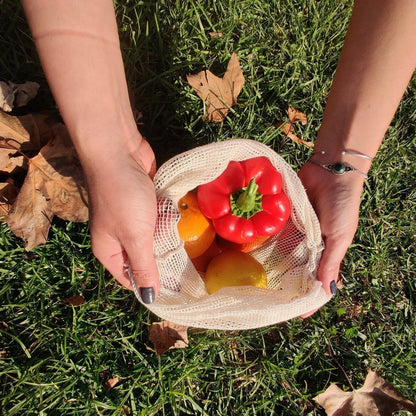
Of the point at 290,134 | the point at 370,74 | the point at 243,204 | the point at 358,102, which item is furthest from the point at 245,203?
the point at 290,134

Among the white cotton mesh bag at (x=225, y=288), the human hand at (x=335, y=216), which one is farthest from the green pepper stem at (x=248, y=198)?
the human hand at (x=335, y=216)

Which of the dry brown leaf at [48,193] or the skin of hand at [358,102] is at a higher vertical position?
the skin of hand at [358,102]

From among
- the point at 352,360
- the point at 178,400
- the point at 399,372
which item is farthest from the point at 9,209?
the point at 399,372

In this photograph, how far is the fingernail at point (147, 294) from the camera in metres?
1.58

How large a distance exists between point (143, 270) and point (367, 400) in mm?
1429

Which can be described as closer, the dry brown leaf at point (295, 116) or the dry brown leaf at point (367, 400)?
the dry brown leaf at point (367, 400)

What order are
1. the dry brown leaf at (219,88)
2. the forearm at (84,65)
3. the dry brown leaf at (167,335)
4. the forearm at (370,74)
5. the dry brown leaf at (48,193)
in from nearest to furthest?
the forearm at (84,65), the forearm at (370,74), the dry brown leaf at (48,193), the dry brown leaf at (167,335), the dry brown leaf at (219,88)

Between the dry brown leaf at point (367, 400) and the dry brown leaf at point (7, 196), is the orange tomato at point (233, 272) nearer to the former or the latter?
the dry brown leaf at point (367, 400)

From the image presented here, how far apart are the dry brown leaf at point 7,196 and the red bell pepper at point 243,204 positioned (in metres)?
0.89

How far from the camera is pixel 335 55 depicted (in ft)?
8.47

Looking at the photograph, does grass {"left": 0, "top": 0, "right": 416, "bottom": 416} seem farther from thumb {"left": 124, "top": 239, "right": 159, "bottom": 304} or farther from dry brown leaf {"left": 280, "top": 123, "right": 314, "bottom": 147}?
thumb {"left": 124, "top": 239, "right": 159, "bottom": 304}

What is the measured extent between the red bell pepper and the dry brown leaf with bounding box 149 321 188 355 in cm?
56

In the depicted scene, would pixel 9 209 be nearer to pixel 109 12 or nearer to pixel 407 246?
pixel 109 12

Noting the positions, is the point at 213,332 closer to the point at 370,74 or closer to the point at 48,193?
the point at 48,193
